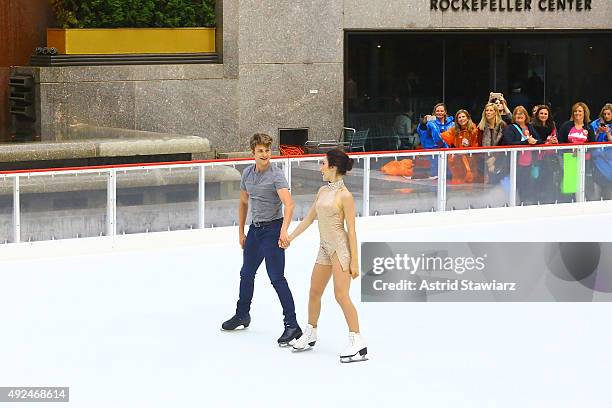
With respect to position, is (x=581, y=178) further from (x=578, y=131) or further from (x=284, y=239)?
(x=284, y=239)

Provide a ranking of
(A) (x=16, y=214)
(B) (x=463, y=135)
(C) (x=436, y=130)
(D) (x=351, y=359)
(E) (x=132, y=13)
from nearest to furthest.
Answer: (D) (x=351, y=359)
(A) (x=16, y=214)
(B) (x=463, y=135)
(C) (x=436, y=130)
(E) (x=132, y=13)

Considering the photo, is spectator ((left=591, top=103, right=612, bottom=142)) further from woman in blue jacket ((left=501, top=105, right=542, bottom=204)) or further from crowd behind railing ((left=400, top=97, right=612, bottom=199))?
woman in blue jacket ((left=501, top=105, right=542, bottom=204))

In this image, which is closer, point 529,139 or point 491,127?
point 491,127

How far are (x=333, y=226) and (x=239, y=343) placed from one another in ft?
4.43

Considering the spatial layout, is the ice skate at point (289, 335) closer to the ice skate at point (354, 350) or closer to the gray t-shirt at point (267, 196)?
the ice skate at point (354, 350)

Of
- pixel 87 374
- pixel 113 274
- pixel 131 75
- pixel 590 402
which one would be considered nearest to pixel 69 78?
pixel 131 75

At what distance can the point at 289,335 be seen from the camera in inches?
399

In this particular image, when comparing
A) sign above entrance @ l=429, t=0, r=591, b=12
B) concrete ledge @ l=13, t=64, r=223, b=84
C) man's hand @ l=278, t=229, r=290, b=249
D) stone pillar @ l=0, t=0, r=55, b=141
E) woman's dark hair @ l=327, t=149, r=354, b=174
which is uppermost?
sign above entrance @ l=429, t=0, r=591, b=12

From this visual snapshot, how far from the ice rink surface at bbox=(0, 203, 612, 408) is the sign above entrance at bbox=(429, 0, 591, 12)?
13.4 m

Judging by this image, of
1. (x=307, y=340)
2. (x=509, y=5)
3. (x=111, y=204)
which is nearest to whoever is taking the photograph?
(x=307, y=340)

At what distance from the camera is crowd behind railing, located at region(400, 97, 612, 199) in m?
17.3

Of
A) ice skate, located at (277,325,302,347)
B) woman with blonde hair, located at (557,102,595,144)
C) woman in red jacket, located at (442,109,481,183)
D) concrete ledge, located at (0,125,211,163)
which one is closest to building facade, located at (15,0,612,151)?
concrete ledge, located at (0,125,211,163)
